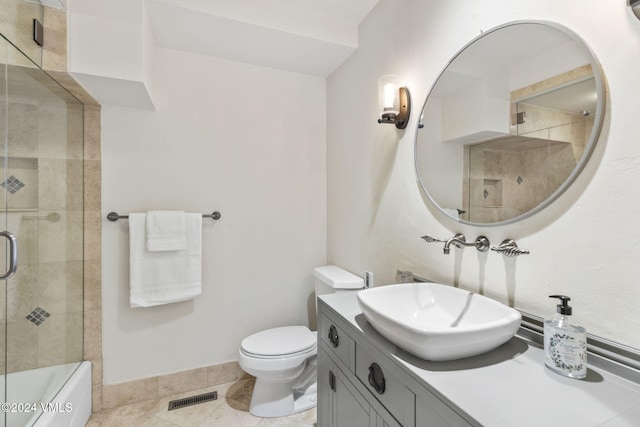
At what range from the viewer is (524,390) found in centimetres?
68

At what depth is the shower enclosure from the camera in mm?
1330

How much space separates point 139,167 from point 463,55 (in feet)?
6.17

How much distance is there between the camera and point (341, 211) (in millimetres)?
2188

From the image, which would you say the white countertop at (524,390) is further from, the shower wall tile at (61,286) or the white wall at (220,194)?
the shower wall tile at (61,286)

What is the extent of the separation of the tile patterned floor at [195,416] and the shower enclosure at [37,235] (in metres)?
0.38

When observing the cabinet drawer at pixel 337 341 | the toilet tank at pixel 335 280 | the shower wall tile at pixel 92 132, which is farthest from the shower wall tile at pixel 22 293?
the toilet tank at pixel 335 280

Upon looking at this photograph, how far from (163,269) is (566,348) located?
1975 mm

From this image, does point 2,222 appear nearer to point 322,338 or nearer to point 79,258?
point 79,258

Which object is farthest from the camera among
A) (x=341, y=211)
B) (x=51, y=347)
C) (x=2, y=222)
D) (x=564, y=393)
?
(x=341, y=211)

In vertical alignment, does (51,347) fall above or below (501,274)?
below

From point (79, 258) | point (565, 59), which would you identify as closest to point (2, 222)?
point (79, 258)

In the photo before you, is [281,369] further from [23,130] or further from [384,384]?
[23,130]

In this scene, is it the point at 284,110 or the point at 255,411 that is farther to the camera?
the point at 284,110

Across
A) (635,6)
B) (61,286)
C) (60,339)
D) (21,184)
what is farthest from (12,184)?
(635,6)
